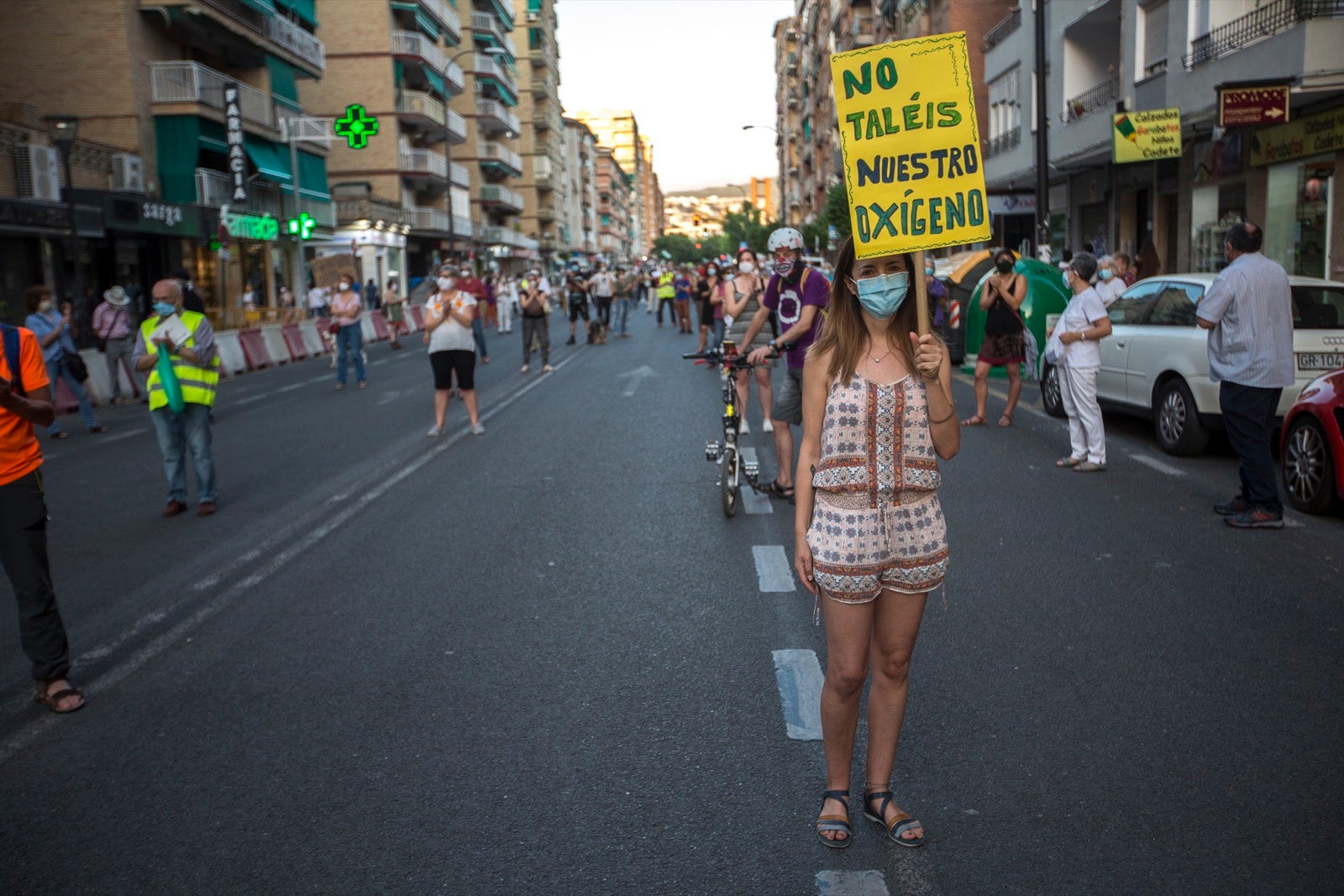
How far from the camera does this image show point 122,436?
15.5m

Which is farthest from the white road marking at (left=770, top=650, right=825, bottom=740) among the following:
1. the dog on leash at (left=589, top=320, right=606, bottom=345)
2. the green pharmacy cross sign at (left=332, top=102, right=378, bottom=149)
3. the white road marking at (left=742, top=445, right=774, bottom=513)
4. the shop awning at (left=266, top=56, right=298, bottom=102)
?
the shop awning at (left=266, top=56, right=298, bottom=102)

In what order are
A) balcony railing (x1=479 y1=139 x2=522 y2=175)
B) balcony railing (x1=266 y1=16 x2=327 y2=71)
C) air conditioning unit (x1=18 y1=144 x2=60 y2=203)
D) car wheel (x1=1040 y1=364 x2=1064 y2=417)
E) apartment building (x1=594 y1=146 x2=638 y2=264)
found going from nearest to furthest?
1. car wheel (x1=1040 y1=364 x2=1064 y2=417)
2. air conditioning unit (x1=18 y1=144 x2=60 y2=203)
3. balcony railing (x1=266 y1=16 x2=327 y2=71)
4. balcony railing (x1=479 y1=139 x2=522 y2=175)
5. apartment building (x1=594 y1=146 x2=638 y2=264)

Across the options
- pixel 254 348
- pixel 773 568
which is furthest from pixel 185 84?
pixel 773 568

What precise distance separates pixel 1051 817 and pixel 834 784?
675 millimetres

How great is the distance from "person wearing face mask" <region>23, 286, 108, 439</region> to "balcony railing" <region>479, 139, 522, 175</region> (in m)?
69.4

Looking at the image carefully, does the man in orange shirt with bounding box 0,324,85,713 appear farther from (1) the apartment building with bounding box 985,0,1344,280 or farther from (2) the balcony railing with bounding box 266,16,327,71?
(2) the balcony railing with bounding box 266,16,327,71

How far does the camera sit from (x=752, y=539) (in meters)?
7.99

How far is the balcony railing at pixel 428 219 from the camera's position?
62281mm

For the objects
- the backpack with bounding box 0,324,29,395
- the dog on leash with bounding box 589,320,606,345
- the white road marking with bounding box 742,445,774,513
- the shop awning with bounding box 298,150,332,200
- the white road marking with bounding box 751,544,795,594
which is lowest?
the white road marking with bounding box 751,544,795,594

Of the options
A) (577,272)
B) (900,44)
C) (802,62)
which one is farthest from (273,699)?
(802,62)

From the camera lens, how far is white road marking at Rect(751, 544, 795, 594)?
6766mm

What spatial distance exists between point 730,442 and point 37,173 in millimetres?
24059

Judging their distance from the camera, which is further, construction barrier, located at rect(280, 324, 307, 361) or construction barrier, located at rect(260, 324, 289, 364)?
construction barrier, located at rect(280, 324, 307, 361)

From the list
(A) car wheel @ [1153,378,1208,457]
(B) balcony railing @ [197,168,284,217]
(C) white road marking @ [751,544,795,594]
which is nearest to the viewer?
(C) white road marking @ [751,544,795,594]
